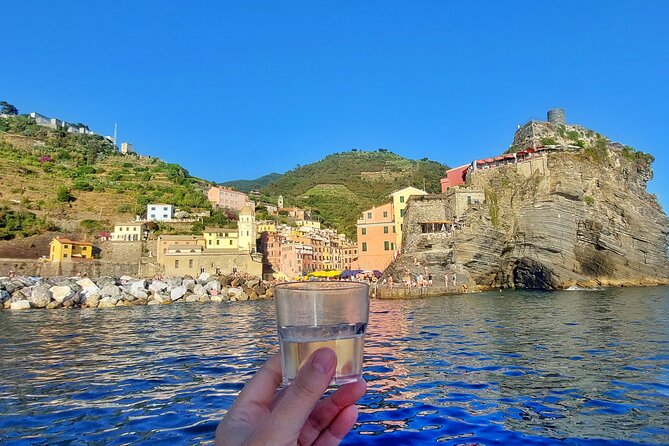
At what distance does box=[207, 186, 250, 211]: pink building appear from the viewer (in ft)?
274

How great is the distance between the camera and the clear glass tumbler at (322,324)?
1.27 metres

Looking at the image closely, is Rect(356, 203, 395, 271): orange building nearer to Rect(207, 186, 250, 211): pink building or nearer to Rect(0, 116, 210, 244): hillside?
Rect(0, 116, 210, 244): hillside

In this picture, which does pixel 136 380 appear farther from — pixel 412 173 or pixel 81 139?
pixel 81 139

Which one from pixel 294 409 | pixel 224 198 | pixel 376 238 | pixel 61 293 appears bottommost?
→ pixel 61 293

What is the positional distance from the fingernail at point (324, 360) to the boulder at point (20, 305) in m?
33.3

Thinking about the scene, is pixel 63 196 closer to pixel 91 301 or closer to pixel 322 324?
pixel 91 301

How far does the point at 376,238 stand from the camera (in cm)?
5172

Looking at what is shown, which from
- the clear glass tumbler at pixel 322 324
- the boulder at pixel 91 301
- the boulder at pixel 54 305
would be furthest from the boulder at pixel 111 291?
the clear glass tumbler at pixel 322 324

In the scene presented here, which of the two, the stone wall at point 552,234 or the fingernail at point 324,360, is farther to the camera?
the stone wall at point 552,234

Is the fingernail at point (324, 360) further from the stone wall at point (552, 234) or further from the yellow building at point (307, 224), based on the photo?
the yellow building at point (307, 224)

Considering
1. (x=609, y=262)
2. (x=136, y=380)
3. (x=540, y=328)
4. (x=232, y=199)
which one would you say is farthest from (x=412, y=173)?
(x=136, y=380)

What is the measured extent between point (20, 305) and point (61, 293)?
2277 mm

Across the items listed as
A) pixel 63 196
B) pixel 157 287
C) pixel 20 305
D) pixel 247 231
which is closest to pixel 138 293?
pixel 157 287

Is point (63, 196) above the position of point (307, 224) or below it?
above
